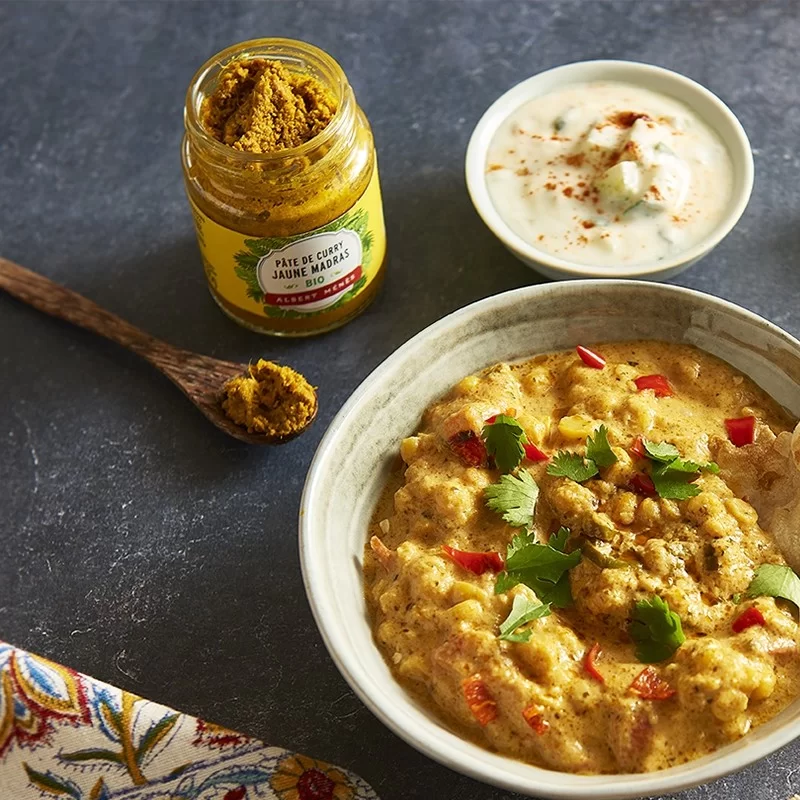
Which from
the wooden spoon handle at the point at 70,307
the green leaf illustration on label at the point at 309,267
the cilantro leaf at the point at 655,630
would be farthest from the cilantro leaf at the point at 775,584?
the wooden spoon handle at the point at 70,307

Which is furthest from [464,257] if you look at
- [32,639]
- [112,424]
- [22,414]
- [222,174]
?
[32,639]

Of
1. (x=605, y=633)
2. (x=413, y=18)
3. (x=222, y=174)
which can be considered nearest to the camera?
(x=605, y=633)

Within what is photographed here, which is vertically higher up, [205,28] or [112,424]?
[205,28]

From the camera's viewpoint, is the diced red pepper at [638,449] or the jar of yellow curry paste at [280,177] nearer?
the diced red pepper at [638,449]

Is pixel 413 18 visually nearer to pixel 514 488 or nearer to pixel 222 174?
pixel 222 174

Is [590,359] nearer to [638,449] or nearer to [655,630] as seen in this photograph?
[638,449]

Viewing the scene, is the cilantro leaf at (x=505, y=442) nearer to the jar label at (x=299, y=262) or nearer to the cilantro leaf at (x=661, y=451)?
the cilantro leaf at (x=661, y=451)

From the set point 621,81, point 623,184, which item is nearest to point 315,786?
point 623,184
